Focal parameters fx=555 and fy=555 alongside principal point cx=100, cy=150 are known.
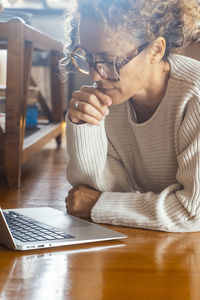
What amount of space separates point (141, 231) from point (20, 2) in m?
4.24

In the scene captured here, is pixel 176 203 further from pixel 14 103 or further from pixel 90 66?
pixel 14 103

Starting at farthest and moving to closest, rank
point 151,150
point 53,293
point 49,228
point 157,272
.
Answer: point 151,150 < point 49,228 < point 157,272 < point 53,293

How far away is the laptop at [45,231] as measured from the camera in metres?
1.01

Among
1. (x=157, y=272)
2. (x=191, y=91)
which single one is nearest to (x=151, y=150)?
(x=191, y=91)

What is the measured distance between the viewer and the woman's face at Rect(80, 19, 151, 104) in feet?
3.92

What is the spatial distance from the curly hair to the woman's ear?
0.01 meters

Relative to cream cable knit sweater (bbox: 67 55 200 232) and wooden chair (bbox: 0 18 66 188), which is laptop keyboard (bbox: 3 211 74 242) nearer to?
cream cable knit sweater (bbox: 67 55 200 232)

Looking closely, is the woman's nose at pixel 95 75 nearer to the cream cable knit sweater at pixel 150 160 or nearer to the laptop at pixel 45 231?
the cream cable knit sweater at pixel 150 160

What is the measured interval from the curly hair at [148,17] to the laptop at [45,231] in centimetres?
42

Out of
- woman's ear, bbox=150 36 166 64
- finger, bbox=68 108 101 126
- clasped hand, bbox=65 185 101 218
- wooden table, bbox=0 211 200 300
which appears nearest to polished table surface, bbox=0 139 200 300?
wooden table, bbox=0 211 200 300

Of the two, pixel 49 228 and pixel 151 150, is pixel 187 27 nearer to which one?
pixel 151 150

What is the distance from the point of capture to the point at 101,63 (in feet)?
3.87

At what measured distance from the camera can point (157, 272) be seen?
0.94 meters

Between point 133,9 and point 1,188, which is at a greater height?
point 133,9
